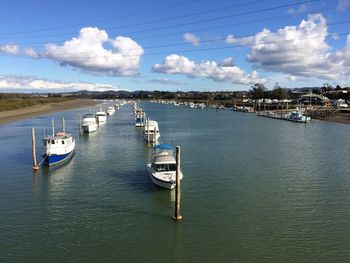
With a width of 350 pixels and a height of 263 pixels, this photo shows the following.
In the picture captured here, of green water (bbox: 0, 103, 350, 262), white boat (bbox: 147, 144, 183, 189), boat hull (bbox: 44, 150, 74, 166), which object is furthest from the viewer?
boat hull (bbox: 44, 150, 74, 166)

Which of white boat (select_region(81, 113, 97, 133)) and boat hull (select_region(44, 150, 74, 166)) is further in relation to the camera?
→ white boat (select_region(81, 113, 97, 133))

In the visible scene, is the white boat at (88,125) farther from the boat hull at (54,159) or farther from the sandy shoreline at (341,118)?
the sandy shoreline at (341,118)

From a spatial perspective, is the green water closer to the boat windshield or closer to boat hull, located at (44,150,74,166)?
boat hull, located at (44,150,74,166)

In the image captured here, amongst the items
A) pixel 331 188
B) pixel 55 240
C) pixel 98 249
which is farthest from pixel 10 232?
pixel 331 188

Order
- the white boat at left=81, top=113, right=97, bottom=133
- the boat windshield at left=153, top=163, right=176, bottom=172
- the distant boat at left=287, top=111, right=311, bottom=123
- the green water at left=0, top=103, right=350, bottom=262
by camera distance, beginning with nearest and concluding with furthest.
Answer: the green water at left=0, top=103, right=350, bottom=262, the boat windshield at left=153, top=163, right=176, bottom=172, the white boat at left=81, top=113, right=97, bottom=133, the distant boat at left=287, top=111, right=311, bottom=123

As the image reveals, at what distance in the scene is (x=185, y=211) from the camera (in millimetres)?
29906

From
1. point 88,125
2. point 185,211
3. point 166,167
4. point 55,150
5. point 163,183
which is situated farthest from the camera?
point 88,125

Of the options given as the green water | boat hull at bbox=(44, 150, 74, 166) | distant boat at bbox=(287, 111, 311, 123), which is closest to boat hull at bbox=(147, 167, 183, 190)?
the green water

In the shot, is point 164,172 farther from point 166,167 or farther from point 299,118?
point 299,118

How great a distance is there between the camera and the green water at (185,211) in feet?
77.1

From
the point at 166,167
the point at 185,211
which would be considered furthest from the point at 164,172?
the point at 185,211

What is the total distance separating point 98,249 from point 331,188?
2423 cm

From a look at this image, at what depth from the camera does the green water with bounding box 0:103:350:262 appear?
23500 millimetres

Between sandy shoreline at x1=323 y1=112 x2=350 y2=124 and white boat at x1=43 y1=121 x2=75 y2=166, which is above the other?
white boat at x1=43 y1=121 x2=75 y2=166
